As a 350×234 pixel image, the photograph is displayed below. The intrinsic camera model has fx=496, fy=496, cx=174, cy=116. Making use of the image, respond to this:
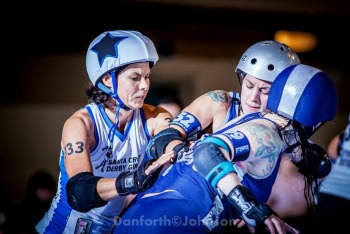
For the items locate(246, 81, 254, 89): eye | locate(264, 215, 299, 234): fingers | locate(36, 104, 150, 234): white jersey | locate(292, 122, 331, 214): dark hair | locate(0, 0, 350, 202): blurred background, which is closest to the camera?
locate(264, 215, 299, 234): fingers

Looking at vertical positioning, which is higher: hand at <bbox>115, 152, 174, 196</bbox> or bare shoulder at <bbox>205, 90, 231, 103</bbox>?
bare shoulder at <bbox>205, 90, 231, 103</bbox>

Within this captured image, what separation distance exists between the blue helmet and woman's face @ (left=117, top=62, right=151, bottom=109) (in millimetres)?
900

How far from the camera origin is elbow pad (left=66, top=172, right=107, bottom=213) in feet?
8.88

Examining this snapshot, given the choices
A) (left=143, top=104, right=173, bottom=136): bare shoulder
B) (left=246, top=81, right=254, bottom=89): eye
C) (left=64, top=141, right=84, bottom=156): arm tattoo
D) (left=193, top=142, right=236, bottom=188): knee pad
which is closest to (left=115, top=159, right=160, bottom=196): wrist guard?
(left=64, top=141, right=84, bottom=156): arm tattoo

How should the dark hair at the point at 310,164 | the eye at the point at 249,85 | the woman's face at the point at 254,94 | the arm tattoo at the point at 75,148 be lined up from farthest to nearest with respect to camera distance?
the eye at the point at 249,85 < the woman's face at the point at 254,94 < the arm tattoo at the point at 75,148 < the dark hair at the point at 310,164

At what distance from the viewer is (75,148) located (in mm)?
2900

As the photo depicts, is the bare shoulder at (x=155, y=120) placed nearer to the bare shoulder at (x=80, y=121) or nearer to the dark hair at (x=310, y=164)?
the bare shoulder at (x=80, y=121)

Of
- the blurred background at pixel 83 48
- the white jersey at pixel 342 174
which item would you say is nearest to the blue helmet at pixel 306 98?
the white jersey at pixel 342 174

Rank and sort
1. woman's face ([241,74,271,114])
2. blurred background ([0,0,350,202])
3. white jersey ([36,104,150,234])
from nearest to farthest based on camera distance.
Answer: white jersey ([36,104,150,234]) < woman's face ([241,74,271,114]) < blurred background ([0,0,350,202])

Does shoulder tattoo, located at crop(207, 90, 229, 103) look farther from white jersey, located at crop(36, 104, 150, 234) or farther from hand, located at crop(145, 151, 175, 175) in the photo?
hand, located at crop(145, 151, 175, 175)

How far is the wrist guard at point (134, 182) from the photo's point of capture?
2.68 metres

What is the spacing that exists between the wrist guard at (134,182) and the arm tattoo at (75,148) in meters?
0.33

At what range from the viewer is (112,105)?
3.34 m

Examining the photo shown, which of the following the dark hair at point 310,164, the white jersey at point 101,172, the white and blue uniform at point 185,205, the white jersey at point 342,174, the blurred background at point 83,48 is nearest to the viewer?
the white and blue uniform at point 185,205
